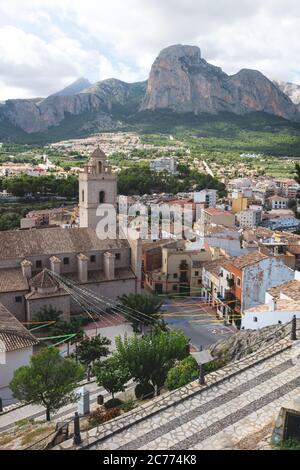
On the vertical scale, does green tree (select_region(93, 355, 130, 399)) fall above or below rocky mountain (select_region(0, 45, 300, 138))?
below

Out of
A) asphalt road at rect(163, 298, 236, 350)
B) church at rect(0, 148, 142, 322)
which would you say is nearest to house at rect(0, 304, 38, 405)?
church at rect(0, 148, 142, 322)

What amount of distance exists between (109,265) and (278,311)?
11.5 metres

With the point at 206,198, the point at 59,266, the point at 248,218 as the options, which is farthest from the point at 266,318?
the point at 206,198

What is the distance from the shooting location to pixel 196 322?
27.0m

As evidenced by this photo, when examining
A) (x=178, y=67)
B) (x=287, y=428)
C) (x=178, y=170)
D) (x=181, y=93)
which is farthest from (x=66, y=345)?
(x=178, y=67)

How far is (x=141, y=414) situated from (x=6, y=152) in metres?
140

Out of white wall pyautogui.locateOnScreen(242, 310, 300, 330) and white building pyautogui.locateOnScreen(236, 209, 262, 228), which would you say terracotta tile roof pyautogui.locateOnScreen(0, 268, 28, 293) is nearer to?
white wall pyautogui.locateOnScreen(242, 310, 300, 330)

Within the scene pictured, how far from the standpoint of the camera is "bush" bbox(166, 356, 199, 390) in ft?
43.5

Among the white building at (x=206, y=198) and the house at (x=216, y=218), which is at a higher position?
the white building at (x=206, y=198)

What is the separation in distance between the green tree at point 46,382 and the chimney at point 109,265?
41.8ft

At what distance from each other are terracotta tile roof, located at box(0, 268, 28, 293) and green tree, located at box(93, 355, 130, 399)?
9783 mm

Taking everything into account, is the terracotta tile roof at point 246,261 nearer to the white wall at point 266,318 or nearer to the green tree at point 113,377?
the white wall at point 266,318

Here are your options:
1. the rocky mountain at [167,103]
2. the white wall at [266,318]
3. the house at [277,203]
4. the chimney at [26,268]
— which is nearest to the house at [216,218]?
the house at [277,203]

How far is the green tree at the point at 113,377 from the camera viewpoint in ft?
48.9
